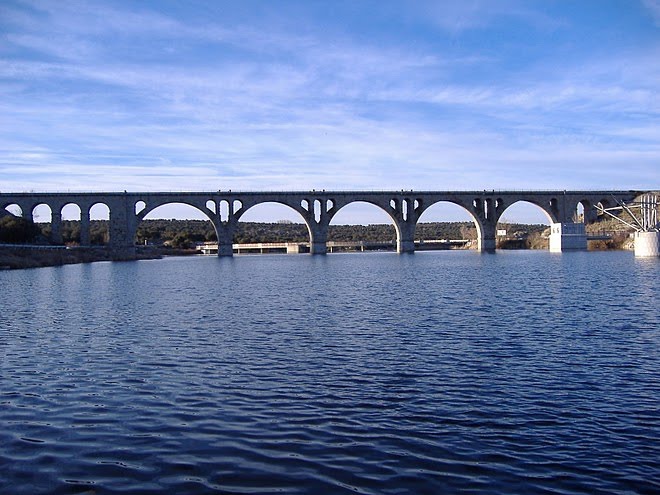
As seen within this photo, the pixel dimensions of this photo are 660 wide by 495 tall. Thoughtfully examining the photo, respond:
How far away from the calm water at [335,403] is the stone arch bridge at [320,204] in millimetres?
80851

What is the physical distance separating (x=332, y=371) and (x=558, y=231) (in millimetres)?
97887

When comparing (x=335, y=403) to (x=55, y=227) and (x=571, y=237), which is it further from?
(x=571, y=237)

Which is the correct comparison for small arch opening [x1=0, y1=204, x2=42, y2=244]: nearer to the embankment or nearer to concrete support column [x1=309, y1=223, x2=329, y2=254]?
the embankment

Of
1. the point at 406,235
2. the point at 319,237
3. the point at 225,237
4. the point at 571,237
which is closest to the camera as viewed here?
the point at 571,237

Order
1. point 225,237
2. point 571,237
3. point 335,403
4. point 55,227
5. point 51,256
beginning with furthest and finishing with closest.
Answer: point 225,237, point 571,237, point 55,227, point 51,256, point 335,403

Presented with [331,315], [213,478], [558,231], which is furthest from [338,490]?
[558,231]

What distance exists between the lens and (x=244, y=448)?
941 centimetres

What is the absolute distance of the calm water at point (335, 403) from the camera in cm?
842

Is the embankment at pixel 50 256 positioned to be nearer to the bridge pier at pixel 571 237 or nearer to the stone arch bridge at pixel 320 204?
the stone arch bridge at pixel 320 204

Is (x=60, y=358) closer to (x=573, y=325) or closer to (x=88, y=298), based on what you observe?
(x=573, y=325)

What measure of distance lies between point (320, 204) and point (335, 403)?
96659 mm

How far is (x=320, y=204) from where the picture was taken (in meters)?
108

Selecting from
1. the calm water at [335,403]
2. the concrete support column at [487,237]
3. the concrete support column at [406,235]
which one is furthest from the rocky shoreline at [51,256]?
the concrete support column at [487,237]

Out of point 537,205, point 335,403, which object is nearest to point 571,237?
point 537,205
